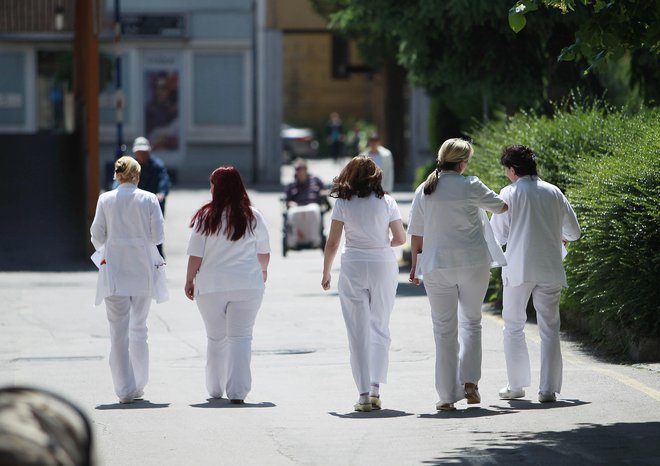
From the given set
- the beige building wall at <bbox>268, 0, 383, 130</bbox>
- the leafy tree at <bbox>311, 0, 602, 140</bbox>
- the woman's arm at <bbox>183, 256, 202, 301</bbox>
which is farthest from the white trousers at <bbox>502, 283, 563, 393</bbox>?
the beige building wall at <bbox>268, 0, 383, 130</bbox>

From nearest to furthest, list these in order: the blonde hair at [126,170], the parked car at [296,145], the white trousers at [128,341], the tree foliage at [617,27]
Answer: the tree foliage at [617,27] < the white trousers at [128,341] < the blonde hair at [126,170] < the parked car at [296,145]

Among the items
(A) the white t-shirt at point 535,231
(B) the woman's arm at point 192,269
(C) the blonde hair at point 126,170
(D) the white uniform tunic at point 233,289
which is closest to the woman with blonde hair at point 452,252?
(A) the white t-shirt at point 535,231

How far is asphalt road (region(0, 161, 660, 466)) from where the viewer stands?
8.02 m

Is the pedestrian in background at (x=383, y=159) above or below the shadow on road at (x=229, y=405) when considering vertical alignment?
above

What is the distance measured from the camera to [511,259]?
9.84 m

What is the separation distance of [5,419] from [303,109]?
63.9 m

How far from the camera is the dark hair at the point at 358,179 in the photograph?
9.74 meters

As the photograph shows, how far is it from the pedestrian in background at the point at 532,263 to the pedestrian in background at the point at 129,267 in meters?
2.46

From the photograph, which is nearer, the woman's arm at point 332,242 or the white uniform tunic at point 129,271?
the woman's arm at point 332,242

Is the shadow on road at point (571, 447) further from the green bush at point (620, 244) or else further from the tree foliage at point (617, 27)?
the green bush at point (620, 244)

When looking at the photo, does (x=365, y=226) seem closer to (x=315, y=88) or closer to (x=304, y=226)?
(x=304, y=226)

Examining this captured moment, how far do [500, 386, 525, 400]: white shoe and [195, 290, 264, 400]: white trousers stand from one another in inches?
67.8

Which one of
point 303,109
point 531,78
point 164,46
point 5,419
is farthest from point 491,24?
point 303,109

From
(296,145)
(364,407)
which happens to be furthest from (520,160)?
(296,145)
